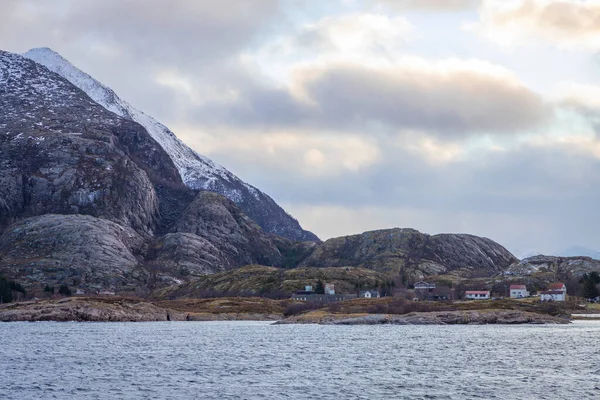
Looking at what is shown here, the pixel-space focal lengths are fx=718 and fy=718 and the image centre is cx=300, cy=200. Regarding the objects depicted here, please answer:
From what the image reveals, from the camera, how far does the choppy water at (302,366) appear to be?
76.2 m

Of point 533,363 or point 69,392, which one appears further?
point 533,363

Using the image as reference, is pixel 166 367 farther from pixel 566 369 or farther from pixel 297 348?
pixel 566 369

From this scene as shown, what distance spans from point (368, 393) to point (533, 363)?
36.8 metres

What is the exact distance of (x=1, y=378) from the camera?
3383 inches

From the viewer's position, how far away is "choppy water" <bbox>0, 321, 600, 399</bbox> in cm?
7619

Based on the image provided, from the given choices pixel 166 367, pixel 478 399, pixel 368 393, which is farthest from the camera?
pixel 166 367

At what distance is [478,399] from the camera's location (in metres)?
70.6

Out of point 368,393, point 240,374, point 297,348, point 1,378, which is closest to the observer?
point 368,393

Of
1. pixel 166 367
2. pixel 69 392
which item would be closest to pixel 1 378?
pixel 69 392

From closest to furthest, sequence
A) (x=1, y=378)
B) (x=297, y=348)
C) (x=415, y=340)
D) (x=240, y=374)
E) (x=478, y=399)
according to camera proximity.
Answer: (x=478, y=399)
(x=1, y=378)
(x=240, y=374)
(x=297, y=348)
(x=415, y=340)

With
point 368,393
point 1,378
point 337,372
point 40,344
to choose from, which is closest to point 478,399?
point 368,393

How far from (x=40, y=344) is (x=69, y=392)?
65.7 meters

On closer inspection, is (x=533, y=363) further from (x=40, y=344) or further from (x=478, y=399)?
(x=40, y=344)

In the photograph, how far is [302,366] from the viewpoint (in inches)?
3959
